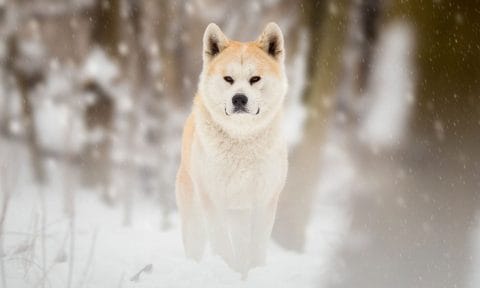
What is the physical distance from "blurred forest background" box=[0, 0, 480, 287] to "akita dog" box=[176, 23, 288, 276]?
61 centimetres

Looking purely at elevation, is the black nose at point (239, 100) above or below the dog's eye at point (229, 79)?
below

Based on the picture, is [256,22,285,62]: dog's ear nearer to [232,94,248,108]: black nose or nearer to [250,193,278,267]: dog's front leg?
[232,94,248,108]: black nose

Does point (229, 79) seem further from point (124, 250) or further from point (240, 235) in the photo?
point (124, 250)

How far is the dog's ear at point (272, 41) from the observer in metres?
3.71

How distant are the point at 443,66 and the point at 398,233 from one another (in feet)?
5.25

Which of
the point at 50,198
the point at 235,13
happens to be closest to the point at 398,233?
the point at 235,13

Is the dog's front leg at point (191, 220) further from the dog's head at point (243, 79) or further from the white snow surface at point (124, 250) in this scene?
the dog's head at point (243, 79)

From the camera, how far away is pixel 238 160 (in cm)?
390

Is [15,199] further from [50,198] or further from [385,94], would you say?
[385,94]

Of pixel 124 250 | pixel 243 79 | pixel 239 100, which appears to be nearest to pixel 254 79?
pixel 243 79

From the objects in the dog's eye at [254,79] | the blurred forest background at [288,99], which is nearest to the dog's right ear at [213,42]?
the dog's eye at [254,79]

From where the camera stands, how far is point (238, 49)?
3693mm

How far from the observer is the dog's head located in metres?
3.61

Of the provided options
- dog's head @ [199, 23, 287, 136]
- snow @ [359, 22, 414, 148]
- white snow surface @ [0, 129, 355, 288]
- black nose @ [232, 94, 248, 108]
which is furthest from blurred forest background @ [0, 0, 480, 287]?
black nose @ [232, 94, 248, 108]
